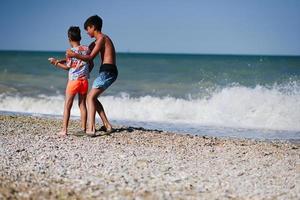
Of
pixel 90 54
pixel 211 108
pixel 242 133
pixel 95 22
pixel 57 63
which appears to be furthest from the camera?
pixel 211 108

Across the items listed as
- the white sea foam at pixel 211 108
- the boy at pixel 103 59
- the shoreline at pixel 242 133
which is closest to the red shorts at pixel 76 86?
the boy at pixel 103 59

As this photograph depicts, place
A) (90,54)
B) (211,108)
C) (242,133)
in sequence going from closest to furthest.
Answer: (90,54)
(242,133)
(211,108)

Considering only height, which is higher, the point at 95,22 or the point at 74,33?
the point at 95,22

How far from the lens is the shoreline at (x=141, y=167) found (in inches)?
→ 173

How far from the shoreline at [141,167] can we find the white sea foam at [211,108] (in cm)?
411

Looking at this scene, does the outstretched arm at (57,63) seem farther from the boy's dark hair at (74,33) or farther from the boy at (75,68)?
the boy's dark hair at (74,33)

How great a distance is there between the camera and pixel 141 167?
5367 mm

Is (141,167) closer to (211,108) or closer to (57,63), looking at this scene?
(57,63)

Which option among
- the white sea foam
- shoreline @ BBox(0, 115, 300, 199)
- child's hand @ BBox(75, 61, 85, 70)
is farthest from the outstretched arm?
the white sea foam

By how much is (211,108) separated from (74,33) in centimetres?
764

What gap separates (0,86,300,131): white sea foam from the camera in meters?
12.0

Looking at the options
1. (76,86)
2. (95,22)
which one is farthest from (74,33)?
(76,86)

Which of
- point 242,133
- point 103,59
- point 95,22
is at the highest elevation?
point 95,22

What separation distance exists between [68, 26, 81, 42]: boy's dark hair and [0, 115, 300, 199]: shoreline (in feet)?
4.95
